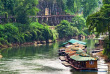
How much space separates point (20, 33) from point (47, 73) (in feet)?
183

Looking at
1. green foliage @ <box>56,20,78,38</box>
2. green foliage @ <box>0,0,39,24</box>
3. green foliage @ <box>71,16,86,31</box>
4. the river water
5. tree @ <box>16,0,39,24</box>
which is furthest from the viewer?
green foliage @ <box>71,16,86,31</box>

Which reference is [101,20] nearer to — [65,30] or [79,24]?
[65,30]

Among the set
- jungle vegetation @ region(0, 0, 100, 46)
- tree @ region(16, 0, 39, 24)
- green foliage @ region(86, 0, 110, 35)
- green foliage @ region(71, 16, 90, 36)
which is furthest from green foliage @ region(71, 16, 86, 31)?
green foliage @ region(86, 0, 110, 35)

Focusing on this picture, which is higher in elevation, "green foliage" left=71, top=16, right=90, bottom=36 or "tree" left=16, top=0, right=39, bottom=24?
"tree" left=16, top=0, right=39, bottom=24

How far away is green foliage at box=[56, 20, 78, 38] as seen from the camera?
138125 mm

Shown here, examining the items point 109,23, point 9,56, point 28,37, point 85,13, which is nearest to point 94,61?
point 109,23

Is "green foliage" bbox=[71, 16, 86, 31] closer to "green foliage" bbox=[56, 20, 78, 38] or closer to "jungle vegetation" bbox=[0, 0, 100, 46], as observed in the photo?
"green foliage" bbox=[56, 20, 78, 38]

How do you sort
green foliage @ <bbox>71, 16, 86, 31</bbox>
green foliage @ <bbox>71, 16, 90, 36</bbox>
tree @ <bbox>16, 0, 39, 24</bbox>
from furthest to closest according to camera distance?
green foliage @ <bbox>71, 16, 86, 31</bbox>
green foliage @ <bbox>71, 16, 90, 36</bbox>
tree @ <bbox>16, 0, 39, 24</bbox>

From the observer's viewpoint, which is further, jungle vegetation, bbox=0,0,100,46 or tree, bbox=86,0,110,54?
jungle vegetation, bbox=0,0,100,46

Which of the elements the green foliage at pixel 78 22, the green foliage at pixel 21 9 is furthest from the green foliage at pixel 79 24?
the green foliage at pixel 21 9

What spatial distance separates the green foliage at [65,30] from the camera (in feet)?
453

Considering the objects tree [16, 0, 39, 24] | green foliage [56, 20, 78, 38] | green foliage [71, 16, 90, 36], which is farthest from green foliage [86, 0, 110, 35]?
green foliage [71, 16, 90, 36]

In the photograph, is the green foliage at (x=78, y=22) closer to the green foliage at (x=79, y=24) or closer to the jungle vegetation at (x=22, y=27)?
the green foliage at (x=79, y=24)

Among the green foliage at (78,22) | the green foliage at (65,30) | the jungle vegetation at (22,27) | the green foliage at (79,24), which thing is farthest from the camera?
the green foliage at (78,22)
